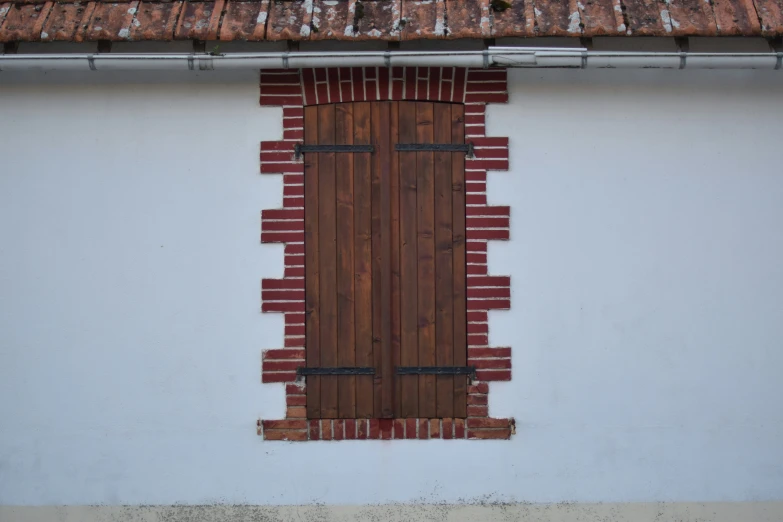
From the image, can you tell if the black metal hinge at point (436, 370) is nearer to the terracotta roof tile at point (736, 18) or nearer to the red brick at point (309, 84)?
the red brick at point (309, 84)

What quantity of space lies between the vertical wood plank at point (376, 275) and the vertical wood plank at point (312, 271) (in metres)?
0.34

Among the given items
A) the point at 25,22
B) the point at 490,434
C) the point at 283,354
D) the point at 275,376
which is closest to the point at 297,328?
the point at 283,354

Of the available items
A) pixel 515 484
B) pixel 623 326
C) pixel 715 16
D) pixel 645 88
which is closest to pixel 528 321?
pixel 623 326

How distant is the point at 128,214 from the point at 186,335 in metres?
0.82

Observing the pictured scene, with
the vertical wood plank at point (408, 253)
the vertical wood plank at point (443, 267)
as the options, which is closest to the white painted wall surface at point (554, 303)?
the vertical wood plank at point (443, 267)

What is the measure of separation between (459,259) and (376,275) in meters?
0.51

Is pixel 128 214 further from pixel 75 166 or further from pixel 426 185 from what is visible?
pixel 426 185

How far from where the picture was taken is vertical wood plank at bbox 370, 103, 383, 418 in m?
5.23

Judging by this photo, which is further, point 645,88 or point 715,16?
point 645,88

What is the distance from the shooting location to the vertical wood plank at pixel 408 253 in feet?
17.1

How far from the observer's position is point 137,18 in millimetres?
4926

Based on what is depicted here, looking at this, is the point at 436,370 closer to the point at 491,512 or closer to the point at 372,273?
the point at 372,273

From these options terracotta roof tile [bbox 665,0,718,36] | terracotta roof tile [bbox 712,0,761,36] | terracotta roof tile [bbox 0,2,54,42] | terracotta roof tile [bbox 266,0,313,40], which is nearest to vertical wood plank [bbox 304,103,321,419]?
terracotta roof tile [bbox 266,0,313,40]

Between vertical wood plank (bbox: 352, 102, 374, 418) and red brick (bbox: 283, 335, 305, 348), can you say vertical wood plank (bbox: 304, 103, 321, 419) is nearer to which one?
red brick (bbox: 283, 335, 305, 348)
